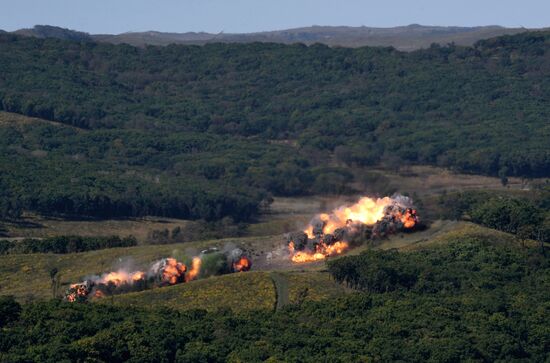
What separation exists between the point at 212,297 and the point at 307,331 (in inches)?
1078

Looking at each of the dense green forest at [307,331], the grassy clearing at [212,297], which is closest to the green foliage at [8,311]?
the dense green forest at [307,331]

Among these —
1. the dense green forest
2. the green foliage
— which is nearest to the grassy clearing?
the dense green forest

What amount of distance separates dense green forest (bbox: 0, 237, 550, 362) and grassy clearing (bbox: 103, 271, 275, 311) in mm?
6921

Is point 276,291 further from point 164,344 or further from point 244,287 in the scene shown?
point 164,344

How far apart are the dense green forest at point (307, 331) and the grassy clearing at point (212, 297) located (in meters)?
6.92

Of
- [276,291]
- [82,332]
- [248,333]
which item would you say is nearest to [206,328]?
[248,333]

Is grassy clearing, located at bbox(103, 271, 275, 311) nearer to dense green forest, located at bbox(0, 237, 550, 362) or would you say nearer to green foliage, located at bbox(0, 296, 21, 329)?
dense green forest, located at bbox(0, 237, 550, 362)

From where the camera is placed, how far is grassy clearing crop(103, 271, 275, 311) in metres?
190

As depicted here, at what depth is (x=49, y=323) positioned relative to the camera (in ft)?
524

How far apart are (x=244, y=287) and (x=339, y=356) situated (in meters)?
42.6

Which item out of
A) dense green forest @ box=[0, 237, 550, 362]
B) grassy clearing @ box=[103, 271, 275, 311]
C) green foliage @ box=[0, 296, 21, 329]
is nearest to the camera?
dense green forest @ box=[0, 237, 550, 362]

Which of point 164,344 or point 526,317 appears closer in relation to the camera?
point 164,344

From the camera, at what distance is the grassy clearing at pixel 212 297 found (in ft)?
623

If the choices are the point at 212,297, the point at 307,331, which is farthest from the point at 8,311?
the point at 212,297
